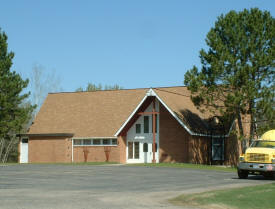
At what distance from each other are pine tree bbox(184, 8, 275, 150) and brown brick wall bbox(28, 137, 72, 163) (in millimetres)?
15041

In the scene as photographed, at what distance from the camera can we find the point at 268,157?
24.4m

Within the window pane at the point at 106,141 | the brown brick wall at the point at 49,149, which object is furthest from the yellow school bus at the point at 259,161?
the brown brick wall at the point at 49,149

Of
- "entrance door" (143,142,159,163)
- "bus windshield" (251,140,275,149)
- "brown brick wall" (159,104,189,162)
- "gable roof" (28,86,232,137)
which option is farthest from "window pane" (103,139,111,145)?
"bus windshield" (251,140,275,149)

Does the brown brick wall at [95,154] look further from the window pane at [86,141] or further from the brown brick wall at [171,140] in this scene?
the brown brick wall at [171,140]

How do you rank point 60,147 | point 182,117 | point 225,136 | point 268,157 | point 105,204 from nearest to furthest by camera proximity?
point 105,204 < point 268,157 < point 182,117 < point 225,136 < point 60,147

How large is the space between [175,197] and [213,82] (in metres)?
23.6

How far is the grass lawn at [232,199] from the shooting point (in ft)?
45.2

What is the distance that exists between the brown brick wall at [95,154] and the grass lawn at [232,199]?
27787 millimetres

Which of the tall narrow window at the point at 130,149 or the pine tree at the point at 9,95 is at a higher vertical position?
the pine tree at the point at 9,95

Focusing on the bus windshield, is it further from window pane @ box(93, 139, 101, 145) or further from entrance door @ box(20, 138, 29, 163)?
entrance door @ box(20, 138, 29, 163)

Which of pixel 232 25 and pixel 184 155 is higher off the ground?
pixel 232 25

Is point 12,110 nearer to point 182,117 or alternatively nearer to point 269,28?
point 182,117

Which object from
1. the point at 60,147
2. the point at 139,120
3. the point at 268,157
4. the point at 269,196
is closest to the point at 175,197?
the point at 269,196

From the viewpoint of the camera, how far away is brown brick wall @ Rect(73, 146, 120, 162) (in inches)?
1748
